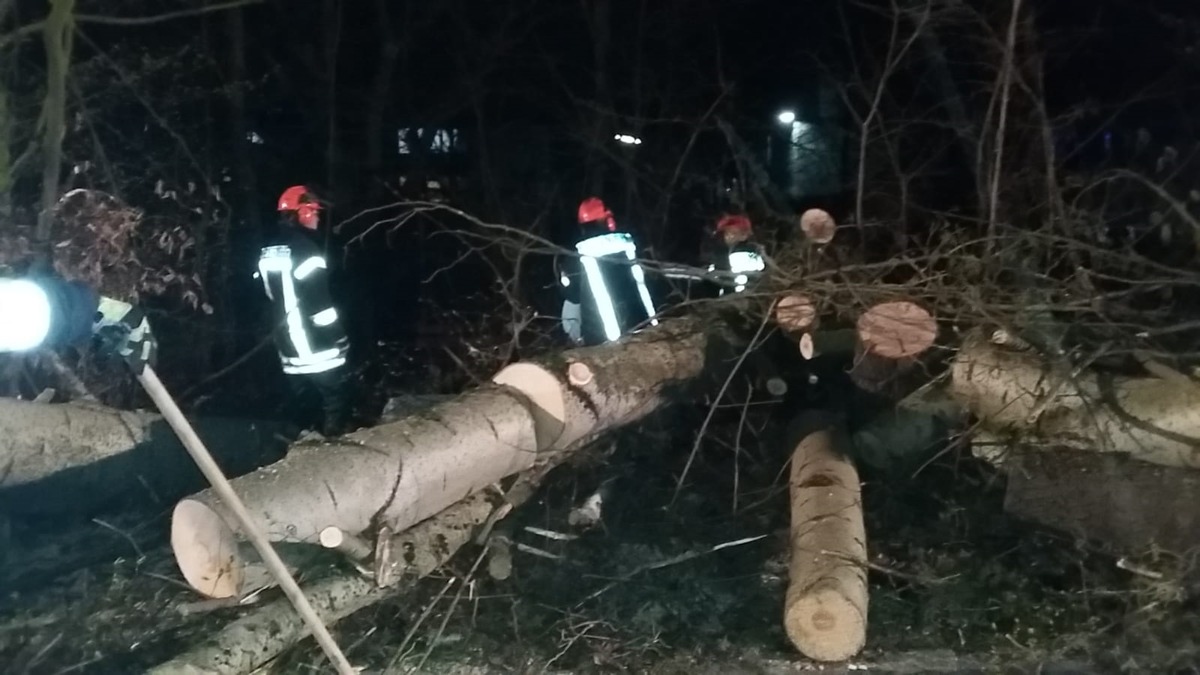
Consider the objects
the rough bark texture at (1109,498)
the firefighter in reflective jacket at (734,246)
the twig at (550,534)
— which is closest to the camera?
the rough bark texture at (1109,498)

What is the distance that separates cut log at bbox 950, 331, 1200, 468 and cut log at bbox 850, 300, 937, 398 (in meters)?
0.25

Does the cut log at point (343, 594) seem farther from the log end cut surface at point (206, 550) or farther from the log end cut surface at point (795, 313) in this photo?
the log end cut surface at point (795, 313)

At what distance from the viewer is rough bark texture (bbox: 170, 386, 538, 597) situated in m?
3.23

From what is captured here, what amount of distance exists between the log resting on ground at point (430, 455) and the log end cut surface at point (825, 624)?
1232 mm

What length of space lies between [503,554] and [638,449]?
1155 millimetres

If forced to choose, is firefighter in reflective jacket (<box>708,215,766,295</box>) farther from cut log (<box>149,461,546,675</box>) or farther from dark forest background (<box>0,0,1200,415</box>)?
cut log (<box>149,461,546,675</box>)

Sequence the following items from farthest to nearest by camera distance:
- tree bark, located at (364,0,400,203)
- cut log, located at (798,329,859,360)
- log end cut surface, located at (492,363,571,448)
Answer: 1. tree bark, located at (364,0,400,203)
2. cut log, located at (798,329,859,360)
3. log end cut surface, located at (492,363,571,448)

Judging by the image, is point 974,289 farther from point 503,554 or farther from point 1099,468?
point 503,554

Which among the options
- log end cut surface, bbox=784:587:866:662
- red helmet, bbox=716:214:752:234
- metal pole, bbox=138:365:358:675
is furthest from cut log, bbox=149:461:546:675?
red helmet, bbox=716:214:752:234

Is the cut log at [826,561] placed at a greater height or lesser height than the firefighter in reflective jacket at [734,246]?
greater

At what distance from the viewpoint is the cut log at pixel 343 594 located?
9.75 ft

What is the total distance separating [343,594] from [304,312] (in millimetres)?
2239

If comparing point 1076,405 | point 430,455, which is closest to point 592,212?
point 430,455

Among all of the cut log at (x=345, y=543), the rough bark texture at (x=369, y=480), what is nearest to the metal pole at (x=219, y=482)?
the cut log at (x=345, y=543)
